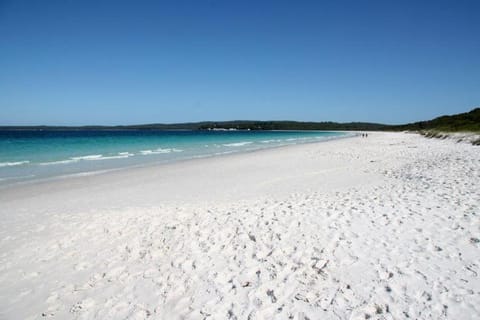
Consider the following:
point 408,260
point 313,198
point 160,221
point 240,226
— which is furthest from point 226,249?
point 313,198

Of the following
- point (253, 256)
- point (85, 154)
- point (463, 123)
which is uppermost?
point (463, 123)

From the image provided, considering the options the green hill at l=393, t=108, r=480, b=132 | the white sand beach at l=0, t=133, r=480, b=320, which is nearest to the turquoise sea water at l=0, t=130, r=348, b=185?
the white sand beach at l=0, t=133, r=480, b=320

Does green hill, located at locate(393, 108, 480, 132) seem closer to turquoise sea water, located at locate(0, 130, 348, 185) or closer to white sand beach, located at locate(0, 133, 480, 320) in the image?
turquoise sea water, located at locate(0, 130, 348, 185)

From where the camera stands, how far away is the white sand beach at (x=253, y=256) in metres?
3.60

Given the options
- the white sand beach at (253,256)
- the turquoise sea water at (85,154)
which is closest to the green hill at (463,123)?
the turquoise sea water at (85,154)

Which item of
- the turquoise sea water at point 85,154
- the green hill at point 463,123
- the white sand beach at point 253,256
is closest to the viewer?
the white sand beach at point 253,256

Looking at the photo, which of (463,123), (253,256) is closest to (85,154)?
(253,256)

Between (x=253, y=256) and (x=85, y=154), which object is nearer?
(x=253, y=256)

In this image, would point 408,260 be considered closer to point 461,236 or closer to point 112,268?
point 461,236

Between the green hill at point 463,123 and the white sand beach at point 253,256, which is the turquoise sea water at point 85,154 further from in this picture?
the green hill at point 463,123

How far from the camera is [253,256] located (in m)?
4.81

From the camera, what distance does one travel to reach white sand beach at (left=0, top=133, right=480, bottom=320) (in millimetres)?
3602

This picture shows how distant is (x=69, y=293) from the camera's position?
4.17 metres

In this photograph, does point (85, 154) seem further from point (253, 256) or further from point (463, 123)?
point (463, 123)
